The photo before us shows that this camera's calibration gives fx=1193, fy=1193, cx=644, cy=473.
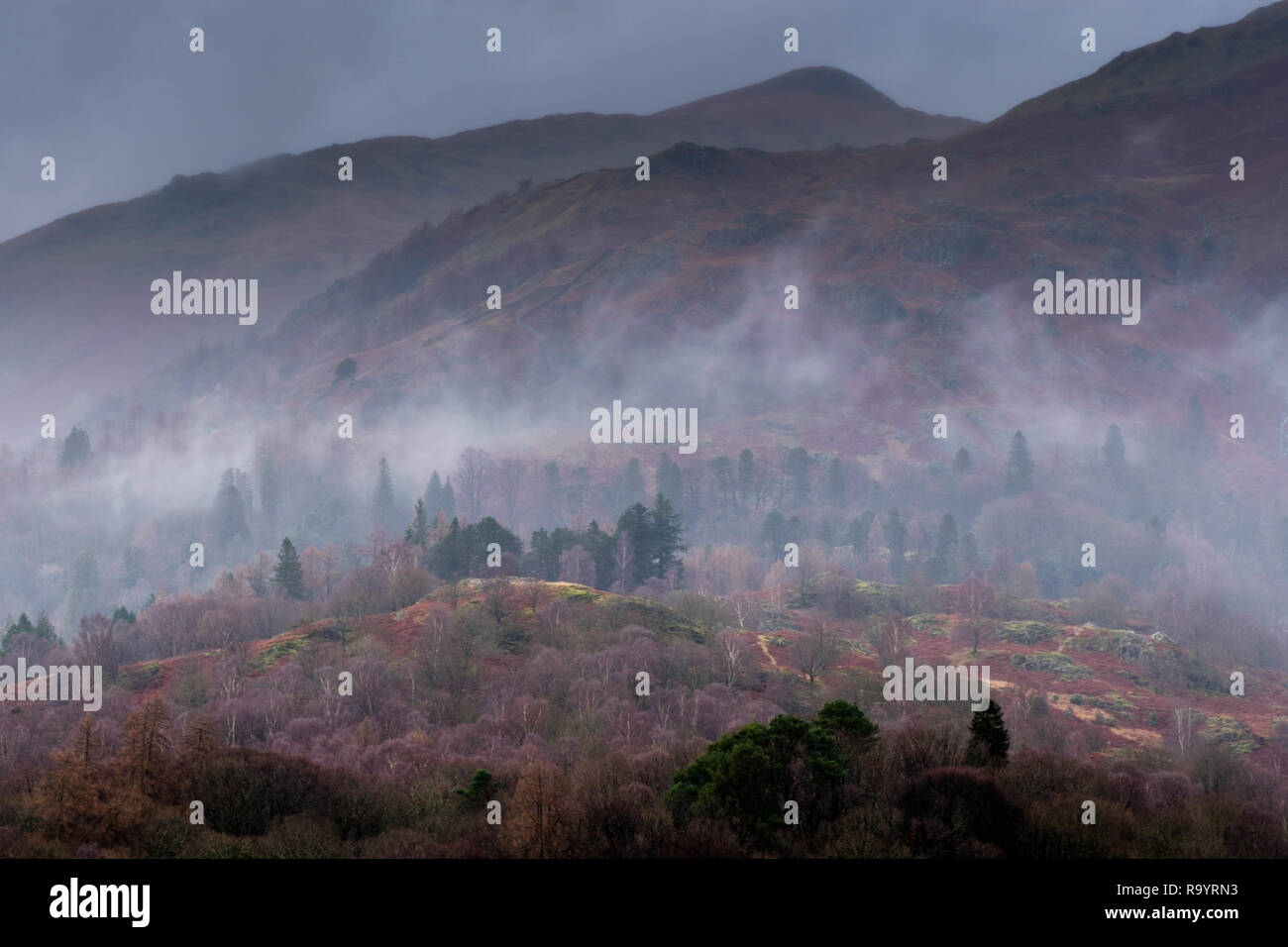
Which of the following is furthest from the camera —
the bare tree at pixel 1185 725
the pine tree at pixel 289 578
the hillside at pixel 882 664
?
the pine tree at pixel 289 578

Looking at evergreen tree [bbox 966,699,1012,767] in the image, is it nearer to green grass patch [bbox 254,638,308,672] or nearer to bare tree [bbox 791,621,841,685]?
bare tree [bbox 791,621,841,685]

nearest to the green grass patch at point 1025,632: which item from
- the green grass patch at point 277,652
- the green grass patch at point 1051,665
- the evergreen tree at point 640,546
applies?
the green grass patch at point 1051,665

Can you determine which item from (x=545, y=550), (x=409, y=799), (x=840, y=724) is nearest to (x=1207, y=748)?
(x=840, y=724)

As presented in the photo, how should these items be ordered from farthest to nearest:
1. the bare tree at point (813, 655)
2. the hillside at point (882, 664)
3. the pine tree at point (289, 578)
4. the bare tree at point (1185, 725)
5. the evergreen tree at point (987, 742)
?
the pine tree at point (289, 578) < the bare tree at point (813, 655) < the bare tree at point (1185, 725) < the hillside at point (882, 664) < the evergreen tree at point (987, 742)

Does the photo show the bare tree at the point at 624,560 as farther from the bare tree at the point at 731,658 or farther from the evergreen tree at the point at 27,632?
the evergreen tree at the point at 27,632

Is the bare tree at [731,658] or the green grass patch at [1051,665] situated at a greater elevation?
the bare tree at [731,658]

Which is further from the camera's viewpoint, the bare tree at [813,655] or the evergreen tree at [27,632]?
the evergreen tree at [27,632]

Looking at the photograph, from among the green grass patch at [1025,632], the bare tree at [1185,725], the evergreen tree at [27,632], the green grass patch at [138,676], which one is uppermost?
the evergreen tree at [27,632]

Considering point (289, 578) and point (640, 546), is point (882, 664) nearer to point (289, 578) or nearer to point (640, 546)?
point (640, 546)
